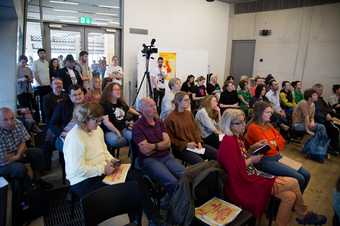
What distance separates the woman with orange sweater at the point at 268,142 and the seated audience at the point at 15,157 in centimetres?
213

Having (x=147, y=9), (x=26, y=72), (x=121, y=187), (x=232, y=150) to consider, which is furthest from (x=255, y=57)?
(x=121, y=187)

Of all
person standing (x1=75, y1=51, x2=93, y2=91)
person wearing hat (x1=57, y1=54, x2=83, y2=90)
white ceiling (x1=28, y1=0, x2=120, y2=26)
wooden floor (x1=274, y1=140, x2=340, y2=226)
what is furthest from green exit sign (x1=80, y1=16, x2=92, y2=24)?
wooden floor (x1=274, y1=140, x2=340, y2=226)

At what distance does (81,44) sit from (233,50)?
5317mm

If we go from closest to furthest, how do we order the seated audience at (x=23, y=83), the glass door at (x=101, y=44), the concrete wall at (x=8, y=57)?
1. the concrete wall at (x=8, y=57)
2. the seated audience at (x=23, y=83)
3. the glass door at (x=101, y=44)

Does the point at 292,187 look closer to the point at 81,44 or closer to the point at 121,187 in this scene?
the point at 121,187

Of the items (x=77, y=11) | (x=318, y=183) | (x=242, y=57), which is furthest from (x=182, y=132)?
(x=242, y=57)

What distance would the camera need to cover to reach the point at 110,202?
1.59 m

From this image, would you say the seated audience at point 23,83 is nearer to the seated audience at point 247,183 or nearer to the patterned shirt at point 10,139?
the patterned shirt at point 10,139

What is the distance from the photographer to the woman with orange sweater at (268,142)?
2.51 meters

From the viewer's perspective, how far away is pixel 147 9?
6.97 metres

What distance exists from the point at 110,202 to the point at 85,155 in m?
0.59

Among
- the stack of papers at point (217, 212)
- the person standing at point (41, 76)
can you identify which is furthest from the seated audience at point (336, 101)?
the person standing at point (41, 76)

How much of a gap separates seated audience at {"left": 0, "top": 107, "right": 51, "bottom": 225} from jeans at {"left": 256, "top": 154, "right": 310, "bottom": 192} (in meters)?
2.20

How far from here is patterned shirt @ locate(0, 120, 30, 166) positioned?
2.38m
